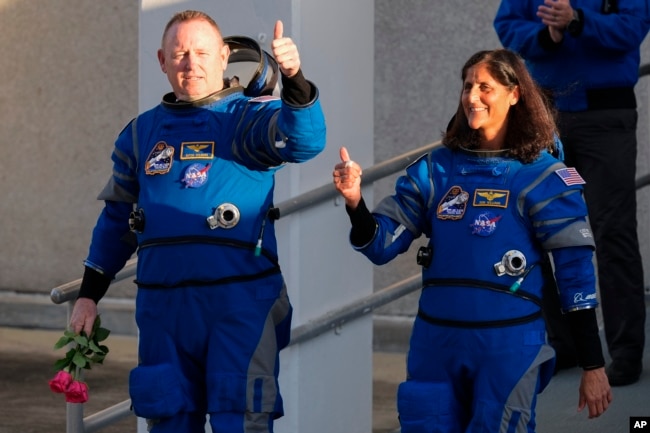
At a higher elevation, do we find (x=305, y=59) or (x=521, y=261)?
(x=305, y=59)

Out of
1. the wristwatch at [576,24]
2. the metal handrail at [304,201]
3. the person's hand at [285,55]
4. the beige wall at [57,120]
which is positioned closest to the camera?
the person's hand at [285,55]

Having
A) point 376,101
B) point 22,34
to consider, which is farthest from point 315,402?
point 22,34

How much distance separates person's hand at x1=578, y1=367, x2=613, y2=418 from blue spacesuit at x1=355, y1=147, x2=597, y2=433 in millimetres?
112

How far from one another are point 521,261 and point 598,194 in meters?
1.66

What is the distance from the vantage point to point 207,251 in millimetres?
3949

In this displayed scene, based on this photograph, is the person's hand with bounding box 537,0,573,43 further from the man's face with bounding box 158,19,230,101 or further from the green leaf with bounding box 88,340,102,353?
the green leaf with bounding box 88,340,102,353

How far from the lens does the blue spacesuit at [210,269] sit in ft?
12.8

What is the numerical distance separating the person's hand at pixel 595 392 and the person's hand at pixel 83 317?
58.7 inches

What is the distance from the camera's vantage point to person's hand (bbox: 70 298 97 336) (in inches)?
167

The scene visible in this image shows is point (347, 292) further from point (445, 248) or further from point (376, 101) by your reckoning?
point (376, 101)

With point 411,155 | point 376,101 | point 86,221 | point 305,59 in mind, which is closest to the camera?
point 305,59

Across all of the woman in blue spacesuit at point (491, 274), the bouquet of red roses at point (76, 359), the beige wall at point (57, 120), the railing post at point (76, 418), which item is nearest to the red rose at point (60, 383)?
the bouquet of red roses at point (76, 359)

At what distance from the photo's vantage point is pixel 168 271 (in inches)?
156

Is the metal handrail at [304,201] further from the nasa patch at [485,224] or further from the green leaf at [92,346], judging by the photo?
the nasa patch at [485,224]
